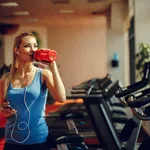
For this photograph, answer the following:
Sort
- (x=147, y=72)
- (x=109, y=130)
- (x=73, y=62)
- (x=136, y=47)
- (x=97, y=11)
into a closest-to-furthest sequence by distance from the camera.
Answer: (x=147, y=72)
(x=109, y=130)
(x=136, y=47)
(x=97, y=11)
(x=73, y=62)

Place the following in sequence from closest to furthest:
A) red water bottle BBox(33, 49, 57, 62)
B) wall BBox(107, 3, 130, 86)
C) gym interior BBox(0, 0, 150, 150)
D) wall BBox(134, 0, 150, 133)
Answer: red water bottle BBox(33, 49, 57, 62) < gym interior BBox(0, 0, 150, 150) < wall BBox(134, 0, 150, 133) < wall BBox(107, 3, 130, 86)

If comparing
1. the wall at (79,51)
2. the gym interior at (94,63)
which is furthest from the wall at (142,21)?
the wall at (79,51)

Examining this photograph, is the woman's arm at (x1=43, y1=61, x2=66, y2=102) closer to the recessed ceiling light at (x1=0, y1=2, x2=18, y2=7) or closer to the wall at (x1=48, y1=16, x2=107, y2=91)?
the recessed ceiling light at (x1=0, y1=2, x2=18, y2=7)

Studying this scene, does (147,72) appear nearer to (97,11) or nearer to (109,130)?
(109,130)

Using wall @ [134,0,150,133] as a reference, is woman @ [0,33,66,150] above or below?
below

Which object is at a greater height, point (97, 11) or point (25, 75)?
point (97, 11)

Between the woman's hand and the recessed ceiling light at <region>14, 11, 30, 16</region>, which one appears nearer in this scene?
the woman's hand

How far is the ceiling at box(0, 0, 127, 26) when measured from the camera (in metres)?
8.66

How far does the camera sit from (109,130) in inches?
135

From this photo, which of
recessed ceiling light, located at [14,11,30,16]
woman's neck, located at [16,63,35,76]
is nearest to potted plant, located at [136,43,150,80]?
woman's neck, located at [16,63,35,76]

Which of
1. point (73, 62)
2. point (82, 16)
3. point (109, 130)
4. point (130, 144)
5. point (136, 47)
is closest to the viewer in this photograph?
point (130, 144)

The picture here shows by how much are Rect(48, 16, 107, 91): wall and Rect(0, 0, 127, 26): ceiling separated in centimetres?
80

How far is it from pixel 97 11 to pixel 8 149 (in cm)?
888

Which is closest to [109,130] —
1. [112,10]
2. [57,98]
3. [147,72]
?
[147,72]
